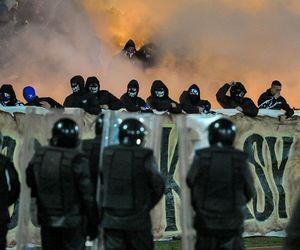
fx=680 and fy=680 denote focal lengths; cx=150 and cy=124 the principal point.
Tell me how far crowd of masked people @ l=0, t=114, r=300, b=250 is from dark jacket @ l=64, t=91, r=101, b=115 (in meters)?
2.82

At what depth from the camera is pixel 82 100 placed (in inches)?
368

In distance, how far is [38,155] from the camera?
5.79 m

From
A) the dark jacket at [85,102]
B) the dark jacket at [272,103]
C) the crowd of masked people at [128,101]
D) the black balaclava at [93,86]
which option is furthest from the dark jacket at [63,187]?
the dark jacket at [272,103]

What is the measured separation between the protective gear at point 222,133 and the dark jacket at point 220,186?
0.06 meters

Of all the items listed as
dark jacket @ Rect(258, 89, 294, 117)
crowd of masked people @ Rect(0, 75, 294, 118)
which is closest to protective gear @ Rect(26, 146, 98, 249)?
crowd of masked people @ Rect(0, 75, 294, 118)

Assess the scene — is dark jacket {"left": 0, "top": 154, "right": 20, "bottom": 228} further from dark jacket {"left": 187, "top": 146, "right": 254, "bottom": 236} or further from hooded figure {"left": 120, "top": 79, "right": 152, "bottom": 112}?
hooded figure {"left": 120, "top": 79, "right": 152, "bottom": 112}

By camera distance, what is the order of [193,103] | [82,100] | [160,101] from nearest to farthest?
[82,100], [160,101], [193,103]

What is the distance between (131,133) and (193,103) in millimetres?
4515

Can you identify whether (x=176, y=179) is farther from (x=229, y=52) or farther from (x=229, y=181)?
(x=229, y=52)

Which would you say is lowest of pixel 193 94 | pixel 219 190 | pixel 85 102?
pixel 219 190

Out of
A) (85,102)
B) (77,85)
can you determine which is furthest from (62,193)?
(77,85)

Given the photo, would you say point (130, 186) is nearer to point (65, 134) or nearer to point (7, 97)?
point (65, 134)

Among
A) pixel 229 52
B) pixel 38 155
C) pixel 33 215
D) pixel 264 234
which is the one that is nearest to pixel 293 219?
pixel 38 155

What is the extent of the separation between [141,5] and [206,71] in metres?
2.64
